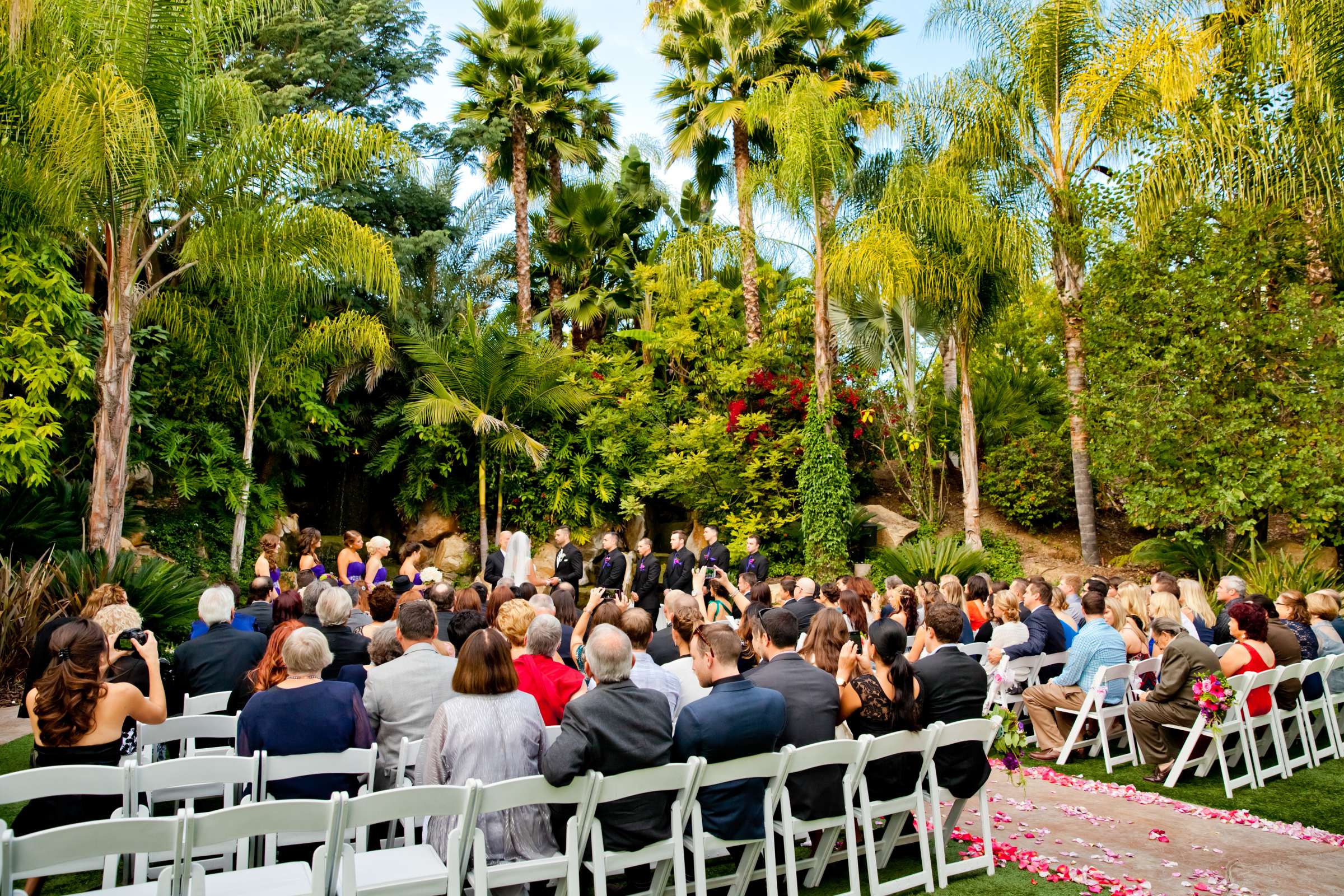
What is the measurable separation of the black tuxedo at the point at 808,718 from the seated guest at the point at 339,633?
2599 millimetres

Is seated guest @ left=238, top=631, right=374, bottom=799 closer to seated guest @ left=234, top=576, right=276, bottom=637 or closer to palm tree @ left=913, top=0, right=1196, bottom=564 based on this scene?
seated guest @ left=234, top=576, right=276, bottom=637

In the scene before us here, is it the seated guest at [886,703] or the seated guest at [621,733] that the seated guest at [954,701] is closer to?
the seated guest at [886,703]

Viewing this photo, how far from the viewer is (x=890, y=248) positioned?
15.4m

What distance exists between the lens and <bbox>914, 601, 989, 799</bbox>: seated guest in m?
4.88

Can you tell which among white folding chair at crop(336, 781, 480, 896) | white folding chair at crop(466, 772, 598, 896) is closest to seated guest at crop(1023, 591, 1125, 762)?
white folding chair at crop(466, 772, 598, 896)

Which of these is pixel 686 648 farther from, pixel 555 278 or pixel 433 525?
pixel 555 278

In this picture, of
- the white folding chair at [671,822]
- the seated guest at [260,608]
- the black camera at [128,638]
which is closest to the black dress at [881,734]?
the white folding chair at [671,822]

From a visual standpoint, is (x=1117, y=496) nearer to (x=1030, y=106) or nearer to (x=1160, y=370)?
(x=1160, y=370)

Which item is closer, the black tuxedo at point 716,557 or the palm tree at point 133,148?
the palm tree at point 133,148

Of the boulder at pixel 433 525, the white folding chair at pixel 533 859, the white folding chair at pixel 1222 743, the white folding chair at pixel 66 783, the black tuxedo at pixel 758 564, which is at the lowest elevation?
the white folding chair at pixel 1222 743

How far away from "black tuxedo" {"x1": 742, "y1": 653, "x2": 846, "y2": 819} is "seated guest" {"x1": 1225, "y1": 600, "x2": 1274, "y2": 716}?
3.34 metres

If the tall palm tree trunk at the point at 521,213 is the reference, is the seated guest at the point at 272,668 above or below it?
below

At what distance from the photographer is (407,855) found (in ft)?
12.8

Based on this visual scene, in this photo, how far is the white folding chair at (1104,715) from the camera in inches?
268
